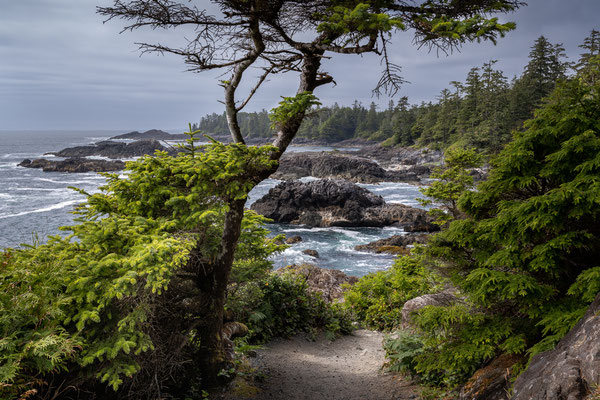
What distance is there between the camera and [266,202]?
35.0 m

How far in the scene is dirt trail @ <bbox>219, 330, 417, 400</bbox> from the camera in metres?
6.43

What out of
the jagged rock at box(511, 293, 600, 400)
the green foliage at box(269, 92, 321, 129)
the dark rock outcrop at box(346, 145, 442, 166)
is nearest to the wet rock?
the dark rock outcrop at box(346, 145, 442, 166)

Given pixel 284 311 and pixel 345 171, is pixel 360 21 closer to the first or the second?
pixel 284 311

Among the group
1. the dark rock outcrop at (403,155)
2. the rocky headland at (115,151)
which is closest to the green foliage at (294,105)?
the dark rock outcrop at (403,155)

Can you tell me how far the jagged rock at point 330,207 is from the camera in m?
31.9

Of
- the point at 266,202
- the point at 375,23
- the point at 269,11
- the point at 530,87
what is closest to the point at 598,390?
the point at 375,23

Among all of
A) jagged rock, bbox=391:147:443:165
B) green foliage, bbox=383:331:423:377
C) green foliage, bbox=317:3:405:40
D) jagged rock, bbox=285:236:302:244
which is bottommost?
jagged rock, bbox=285:236:302:244

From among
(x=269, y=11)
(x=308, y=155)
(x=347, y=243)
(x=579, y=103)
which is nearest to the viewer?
(x=579, y=103)

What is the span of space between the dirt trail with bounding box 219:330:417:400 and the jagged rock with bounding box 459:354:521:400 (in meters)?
1.54

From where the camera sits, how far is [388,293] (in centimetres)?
1228

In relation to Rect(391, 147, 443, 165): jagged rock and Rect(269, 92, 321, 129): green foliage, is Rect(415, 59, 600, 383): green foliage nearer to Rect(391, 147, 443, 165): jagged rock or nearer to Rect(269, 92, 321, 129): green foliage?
Rect(269, 92, 321, 129): green foliage

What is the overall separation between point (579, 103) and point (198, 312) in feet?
20.3

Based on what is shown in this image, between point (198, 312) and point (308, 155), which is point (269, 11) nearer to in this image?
point (198, 312)

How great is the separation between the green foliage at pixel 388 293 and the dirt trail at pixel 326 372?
4.96 feet
